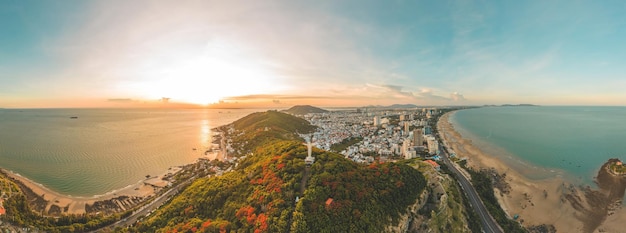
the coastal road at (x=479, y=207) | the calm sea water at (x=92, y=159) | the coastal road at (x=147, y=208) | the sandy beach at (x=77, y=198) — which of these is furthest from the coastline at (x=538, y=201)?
the calm sea water at (x=92, y=159)

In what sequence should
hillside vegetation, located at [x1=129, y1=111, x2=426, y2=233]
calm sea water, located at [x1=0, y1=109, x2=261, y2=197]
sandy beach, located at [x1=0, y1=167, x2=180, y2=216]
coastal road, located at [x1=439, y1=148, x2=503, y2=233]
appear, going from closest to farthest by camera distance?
hillside vegetation, located at [x1=129, y1=111, x2=426, y2=233] → coastal road, located at [x1=439, y1=148, x2=503, y2=233] → sandy beach, located at [x1=0, y1=167, x2=180, y2=216] → calm sea water, located at [x1=0, y1=109, x2=261, y2=197]

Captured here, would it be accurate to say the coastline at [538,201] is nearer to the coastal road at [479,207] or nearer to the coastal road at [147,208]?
the coastal road at [479,207]

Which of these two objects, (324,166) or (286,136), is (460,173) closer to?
(324,166)

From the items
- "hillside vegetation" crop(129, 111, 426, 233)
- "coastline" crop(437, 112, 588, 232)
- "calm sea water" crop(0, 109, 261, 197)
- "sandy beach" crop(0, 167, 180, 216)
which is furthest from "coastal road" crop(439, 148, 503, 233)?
"calm sea water" crop(0, 109, 261, 197)

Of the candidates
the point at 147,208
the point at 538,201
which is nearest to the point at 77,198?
the point at 147,208

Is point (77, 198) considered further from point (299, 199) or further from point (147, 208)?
point (299, 199)

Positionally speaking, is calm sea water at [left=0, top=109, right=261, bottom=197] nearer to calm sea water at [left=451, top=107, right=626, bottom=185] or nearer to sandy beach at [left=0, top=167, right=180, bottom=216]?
sandy beach at [left=0, top=167, right=180, bottom=216]
